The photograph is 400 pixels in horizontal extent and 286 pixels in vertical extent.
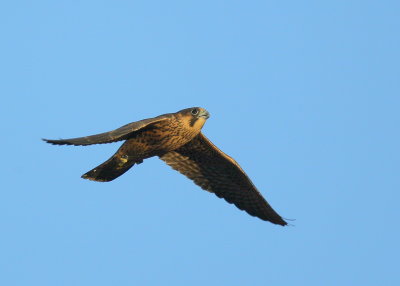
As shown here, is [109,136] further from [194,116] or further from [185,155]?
[185,155]

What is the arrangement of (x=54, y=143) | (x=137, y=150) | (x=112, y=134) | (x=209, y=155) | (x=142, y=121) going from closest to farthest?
(x=54, y=143)
(x=112, y=134)
(x=142, y=121)
(x=137, y=150)
(x=209, y=155)

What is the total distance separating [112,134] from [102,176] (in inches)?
99.6

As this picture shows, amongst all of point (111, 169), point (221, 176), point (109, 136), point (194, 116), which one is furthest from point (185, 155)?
point (109, 136)

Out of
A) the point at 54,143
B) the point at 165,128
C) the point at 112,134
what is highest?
the point at 165,128

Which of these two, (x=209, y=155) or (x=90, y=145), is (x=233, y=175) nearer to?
(x=209, y=155)

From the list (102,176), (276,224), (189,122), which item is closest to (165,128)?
(189,122)

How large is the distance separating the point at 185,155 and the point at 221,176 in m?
0.88

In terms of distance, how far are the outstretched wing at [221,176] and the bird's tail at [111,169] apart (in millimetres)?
1644

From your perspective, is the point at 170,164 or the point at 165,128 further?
the point at 170,164

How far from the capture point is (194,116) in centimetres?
1416

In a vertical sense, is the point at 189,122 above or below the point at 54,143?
above

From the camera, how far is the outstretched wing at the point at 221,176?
15977 mm

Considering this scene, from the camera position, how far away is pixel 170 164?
16344 mm

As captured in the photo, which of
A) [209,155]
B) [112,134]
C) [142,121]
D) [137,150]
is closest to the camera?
[112,134]
